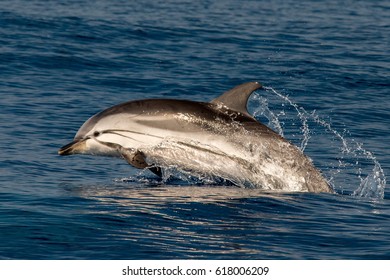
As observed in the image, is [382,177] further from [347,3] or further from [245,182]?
[347,3]

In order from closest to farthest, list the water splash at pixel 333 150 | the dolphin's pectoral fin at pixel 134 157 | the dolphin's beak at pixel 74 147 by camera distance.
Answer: the dolphin's pectoral fin at pixel 134 157
the dolphin's beak at pixel 74 147
the water splash at pixel 333 150

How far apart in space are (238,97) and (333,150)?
4628mm

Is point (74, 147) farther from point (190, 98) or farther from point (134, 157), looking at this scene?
point (190, 98)

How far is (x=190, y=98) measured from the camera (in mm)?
23734

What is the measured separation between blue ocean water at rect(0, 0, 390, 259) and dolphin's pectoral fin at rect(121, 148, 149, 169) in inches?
17.5

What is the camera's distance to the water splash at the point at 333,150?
637 inches

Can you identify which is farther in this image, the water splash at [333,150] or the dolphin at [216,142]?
the water splash at [333,150]

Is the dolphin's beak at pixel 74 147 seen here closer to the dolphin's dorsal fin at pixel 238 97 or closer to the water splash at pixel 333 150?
the dolphin's dorsal fin at pixel 238 97

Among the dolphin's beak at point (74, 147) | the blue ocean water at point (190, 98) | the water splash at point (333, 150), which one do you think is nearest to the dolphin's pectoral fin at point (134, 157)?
the blue ocean water at point (190, 98)

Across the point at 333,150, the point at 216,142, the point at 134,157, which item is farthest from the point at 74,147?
the point at 333,150

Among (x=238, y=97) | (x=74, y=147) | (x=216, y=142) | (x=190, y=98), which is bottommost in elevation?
(x=190, y=98)

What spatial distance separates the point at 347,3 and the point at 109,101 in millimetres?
22710

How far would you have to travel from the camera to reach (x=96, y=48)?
96.6 feet

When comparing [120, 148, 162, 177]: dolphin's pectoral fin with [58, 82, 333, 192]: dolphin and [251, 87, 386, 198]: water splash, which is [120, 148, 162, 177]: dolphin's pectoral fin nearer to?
[58, 82, 333, 192]: dolphin
